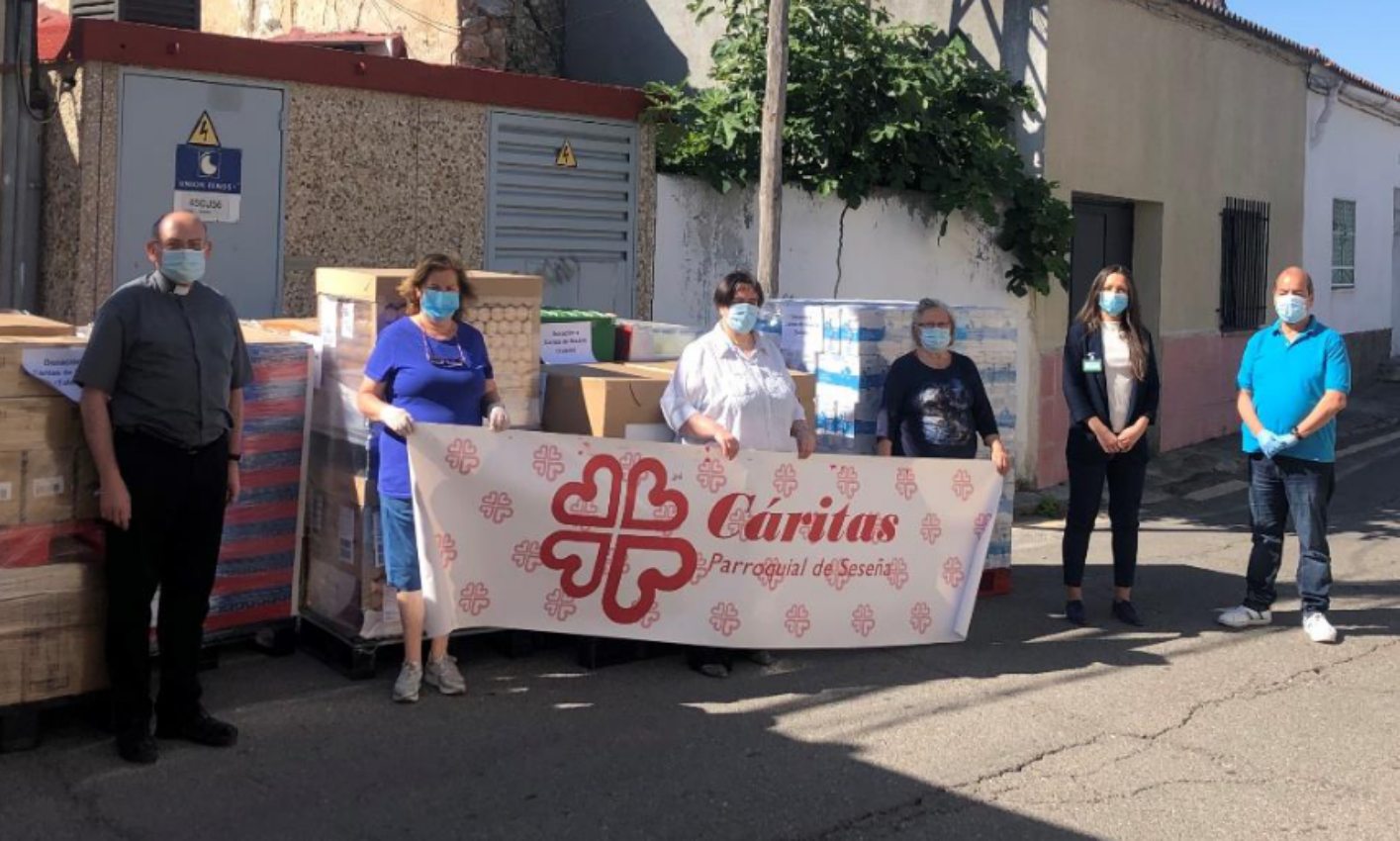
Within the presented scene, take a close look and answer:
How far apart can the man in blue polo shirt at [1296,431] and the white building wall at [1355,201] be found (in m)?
11.6

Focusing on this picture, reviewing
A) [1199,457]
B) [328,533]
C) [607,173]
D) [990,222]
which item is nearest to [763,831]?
[328,533]

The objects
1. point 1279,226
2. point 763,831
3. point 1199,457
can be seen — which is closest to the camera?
point 763,831

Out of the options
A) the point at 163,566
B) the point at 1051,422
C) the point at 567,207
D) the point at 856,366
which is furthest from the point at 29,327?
the point at 1051,422

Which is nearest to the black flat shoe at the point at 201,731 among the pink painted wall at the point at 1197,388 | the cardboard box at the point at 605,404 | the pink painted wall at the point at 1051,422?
the cardboard box at the point at 605,404

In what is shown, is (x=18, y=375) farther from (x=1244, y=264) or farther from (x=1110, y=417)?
(x=1244, y=264)

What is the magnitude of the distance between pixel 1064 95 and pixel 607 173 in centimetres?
441

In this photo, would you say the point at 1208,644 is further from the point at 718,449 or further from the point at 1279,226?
the point at 1279,226

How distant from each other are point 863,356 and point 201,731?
396 cm

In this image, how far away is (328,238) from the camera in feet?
30.5

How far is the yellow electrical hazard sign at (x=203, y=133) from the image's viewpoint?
28.3ft

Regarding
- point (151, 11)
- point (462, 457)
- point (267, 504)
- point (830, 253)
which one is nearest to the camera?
point (462, 457)

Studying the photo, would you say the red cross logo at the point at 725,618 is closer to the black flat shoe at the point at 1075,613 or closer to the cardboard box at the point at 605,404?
the cardboard box at the point at 605,404

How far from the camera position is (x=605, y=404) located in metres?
6.73

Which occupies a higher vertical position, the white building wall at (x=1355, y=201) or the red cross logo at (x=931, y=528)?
the white building wall at (x=1355, y=201)
